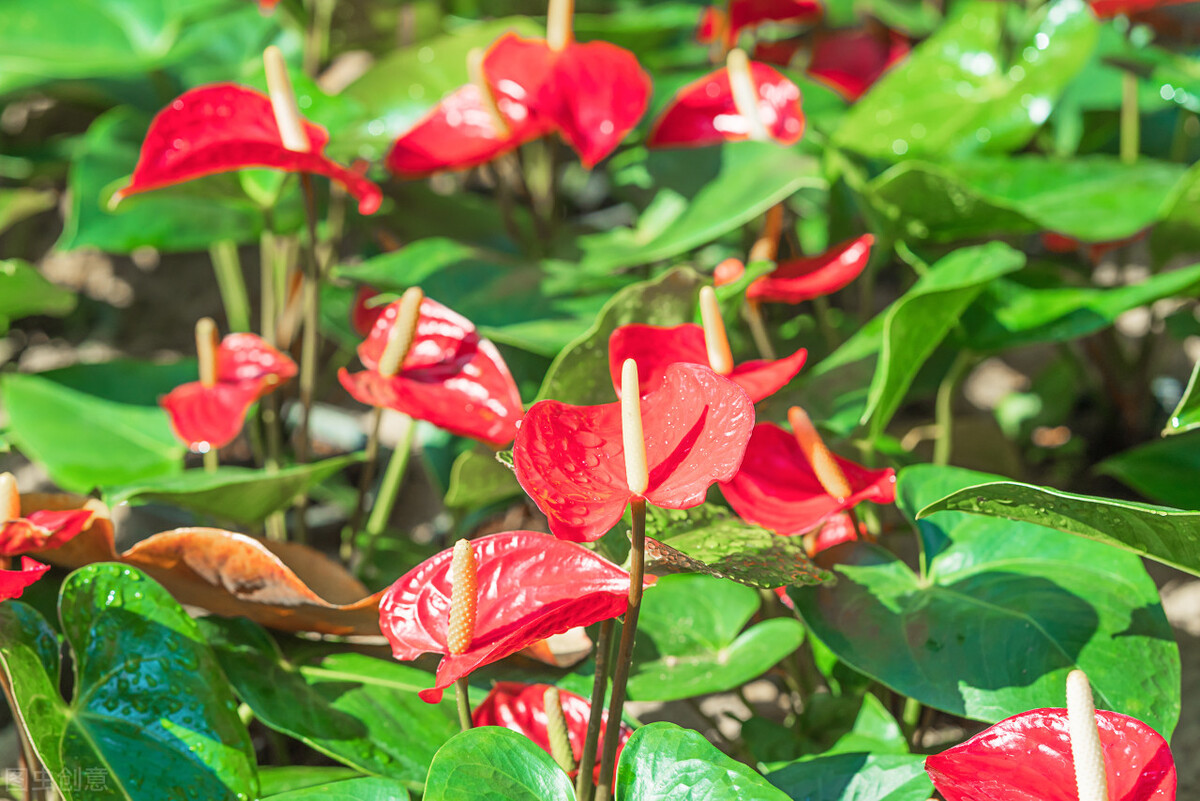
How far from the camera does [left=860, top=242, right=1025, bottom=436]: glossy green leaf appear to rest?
0.78 meters

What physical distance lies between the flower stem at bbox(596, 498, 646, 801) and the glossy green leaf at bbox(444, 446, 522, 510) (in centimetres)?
26

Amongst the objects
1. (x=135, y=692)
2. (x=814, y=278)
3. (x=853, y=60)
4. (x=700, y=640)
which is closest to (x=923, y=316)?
(x=814, y=278)

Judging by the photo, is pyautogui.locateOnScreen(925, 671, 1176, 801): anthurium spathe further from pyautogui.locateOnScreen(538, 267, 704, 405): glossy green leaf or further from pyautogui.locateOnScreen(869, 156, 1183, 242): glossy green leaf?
pyautogui.locateOnScreen(869, 156, 1183, 242): glossy green leaf

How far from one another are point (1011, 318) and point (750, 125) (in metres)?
0.33

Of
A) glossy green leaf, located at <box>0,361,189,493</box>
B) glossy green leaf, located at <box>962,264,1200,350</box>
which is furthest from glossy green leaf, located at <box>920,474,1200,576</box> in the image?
glossy green leaf, located at <box>0,361,189,493</box>

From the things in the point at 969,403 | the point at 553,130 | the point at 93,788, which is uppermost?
the point at 553,130

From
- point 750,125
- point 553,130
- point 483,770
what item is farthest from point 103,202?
point 483,770

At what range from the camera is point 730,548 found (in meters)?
0.57

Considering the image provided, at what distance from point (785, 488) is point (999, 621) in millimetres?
175

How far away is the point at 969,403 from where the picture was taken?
1.52 meters

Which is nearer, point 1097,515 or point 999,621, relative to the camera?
point 1097,515

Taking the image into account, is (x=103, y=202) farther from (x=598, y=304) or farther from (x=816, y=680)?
(x=816, y=680)

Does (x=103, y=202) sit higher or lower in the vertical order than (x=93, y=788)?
higher

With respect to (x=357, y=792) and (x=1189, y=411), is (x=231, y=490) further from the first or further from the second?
(x=1189, y=411)
